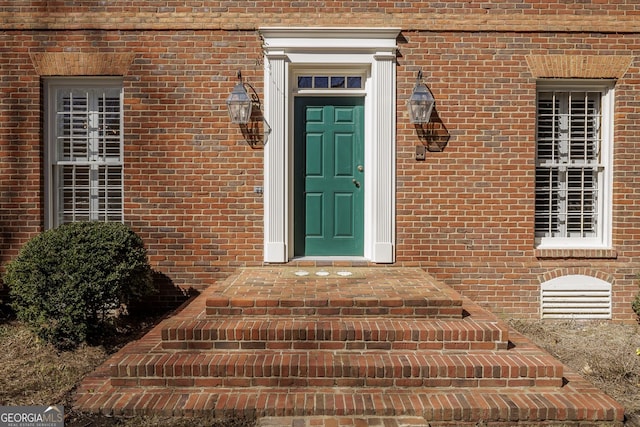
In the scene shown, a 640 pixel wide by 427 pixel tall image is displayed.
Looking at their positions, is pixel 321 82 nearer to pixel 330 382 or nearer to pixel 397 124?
pixel 397 124

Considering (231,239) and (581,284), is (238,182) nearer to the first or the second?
(231,239)

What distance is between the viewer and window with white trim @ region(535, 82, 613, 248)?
235 inches

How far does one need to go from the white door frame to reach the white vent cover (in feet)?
6.85

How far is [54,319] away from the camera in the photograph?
4656 mm

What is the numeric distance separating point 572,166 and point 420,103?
2265 millimetres

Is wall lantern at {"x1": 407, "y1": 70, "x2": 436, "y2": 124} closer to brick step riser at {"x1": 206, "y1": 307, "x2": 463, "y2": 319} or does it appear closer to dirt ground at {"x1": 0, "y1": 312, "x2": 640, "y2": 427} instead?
brick step riser at {"x1": 206, "y1": 307, "x2": 463, "y2": 319}

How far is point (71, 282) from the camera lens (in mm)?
4641

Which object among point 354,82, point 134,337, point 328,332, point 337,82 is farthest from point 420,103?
point 134,337

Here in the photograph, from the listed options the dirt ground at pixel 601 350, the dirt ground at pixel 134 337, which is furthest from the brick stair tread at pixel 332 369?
the dirt ground at pixel 601 350

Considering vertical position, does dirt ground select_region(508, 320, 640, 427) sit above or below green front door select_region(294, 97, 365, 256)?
below

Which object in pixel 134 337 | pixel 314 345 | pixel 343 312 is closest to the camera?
pixel 314 345

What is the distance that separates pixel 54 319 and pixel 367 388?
3293mm

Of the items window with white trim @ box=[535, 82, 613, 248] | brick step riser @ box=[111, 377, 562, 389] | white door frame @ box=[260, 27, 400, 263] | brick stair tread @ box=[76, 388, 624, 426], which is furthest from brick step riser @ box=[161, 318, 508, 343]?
window with white trim @ box=[535, 82, 613, 248]

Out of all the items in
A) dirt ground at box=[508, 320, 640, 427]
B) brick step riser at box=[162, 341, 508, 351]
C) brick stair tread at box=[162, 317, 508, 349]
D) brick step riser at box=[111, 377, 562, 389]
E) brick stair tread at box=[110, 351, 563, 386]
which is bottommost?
dirt ground at box=[508, 320, 640, 427]
